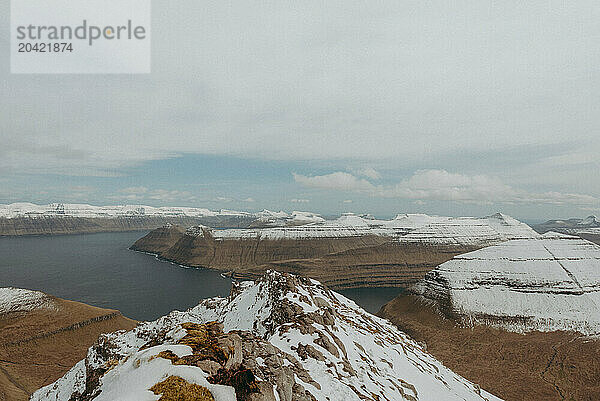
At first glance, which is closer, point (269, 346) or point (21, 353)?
point (269, 346)

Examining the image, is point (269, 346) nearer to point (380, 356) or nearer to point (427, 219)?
point (380, 356)

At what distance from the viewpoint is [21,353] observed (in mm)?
37875

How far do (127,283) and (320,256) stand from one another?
239 ft

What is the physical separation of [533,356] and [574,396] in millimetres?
8300

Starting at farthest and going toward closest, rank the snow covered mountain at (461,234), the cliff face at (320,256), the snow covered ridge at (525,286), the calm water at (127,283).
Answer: the snow covered mountain at (461,234) → the cliff face at (320,256) → the calm water at (127,283) → the snow covered ridge at (525,286)

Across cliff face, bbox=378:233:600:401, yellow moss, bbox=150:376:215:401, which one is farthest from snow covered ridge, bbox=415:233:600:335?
yellow moss, bbox=150:376:215:401

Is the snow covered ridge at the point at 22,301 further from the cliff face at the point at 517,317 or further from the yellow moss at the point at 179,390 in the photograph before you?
the cliff face at the point at 517,317

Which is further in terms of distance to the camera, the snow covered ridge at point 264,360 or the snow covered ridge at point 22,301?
the snow covered ridge at point 22,301

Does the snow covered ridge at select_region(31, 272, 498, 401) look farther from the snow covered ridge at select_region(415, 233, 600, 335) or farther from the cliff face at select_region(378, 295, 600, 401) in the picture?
the snow covered ridge at select_region(415, 233, 600, 335)

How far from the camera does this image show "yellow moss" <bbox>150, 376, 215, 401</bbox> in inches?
261

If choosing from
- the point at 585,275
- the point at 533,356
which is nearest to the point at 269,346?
the point at 533,356

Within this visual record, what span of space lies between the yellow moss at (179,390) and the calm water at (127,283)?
6244cm

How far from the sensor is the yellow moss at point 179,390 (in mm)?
6617

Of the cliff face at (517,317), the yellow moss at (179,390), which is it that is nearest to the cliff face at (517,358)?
the cliff face at (517,317)
